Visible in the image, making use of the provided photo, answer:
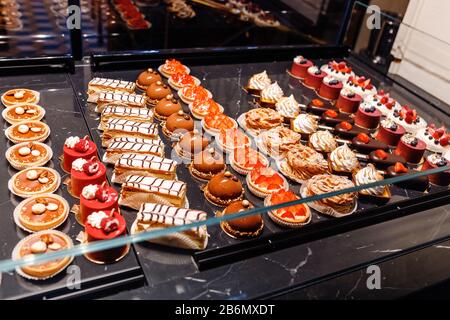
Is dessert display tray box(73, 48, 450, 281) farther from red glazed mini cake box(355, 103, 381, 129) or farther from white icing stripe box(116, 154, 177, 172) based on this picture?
red glazed mini cake box(355, 103, 381, 129)

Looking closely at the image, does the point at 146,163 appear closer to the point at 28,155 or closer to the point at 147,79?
the point at 28,155

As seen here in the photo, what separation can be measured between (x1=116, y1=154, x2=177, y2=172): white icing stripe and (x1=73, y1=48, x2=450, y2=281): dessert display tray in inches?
8.2

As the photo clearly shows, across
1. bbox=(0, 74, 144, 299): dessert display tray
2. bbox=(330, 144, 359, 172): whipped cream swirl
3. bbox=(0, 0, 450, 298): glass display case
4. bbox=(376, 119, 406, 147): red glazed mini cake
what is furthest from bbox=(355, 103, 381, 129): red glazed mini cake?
bbox=(0, 74, 144, 299): dessert display tray

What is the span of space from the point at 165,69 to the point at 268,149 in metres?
1.34

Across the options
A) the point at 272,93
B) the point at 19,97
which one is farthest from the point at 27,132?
the point at 272,93

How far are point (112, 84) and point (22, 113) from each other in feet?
2.39

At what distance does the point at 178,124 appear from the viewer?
3371 mm

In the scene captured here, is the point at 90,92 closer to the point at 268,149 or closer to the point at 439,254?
the point at 268,149

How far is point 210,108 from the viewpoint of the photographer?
144 inches

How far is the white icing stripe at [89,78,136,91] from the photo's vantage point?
3.59m

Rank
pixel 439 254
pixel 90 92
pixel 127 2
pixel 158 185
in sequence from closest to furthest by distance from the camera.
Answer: pixel 158 185
pixel 439 254
pixel 90 92
pixel 127 2

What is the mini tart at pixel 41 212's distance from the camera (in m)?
2.49

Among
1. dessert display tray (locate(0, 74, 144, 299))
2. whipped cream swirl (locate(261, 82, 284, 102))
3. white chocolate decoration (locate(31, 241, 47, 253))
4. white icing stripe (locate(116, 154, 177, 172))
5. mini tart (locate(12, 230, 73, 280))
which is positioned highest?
whipped cream swirl (locate(261, 82, 284, 102))
